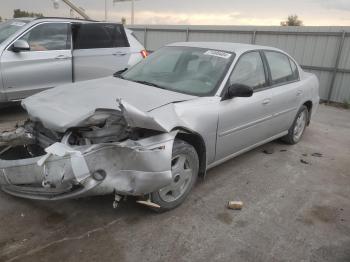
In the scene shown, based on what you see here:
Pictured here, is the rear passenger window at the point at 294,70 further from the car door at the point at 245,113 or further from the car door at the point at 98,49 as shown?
the car door at the point at 98,49

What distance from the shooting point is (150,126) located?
9.58 ft

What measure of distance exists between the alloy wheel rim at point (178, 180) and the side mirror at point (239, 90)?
0.95m

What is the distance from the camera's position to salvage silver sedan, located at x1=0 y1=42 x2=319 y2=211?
2.87m

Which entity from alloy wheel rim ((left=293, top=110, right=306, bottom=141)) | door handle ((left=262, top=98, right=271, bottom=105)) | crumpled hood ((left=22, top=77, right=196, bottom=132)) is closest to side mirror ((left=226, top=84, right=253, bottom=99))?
crumpled hood ((left=22, top=77, right=196, bottom=132))

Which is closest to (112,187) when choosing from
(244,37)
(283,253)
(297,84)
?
(283,253)

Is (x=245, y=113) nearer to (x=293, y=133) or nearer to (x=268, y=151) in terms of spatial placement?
(x=268, y=151)

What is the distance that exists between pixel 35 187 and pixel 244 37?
1057 centimetres

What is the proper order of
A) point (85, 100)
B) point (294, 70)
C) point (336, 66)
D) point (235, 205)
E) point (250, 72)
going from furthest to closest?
1. point (336, 66)
2. point (294, 70)
3. point (250, 72)
4. point (235, 205)
5. point (85, 100)

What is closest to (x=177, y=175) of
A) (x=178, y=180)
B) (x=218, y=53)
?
(x=178, y=180)

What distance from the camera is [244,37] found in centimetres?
1222

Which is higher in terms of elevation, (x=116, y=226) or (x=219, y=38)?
(x=219, y=38)

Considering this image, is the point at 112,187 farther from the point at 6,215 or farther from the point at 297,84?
the point at 297,84

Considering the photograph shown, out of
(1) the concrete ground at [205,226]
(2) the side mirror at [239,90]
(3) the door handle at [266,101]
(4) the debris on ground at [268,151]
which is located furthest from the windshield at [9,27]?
(4) the debris on ground at [268,151]

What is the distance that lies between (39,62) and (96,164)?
156 inches
